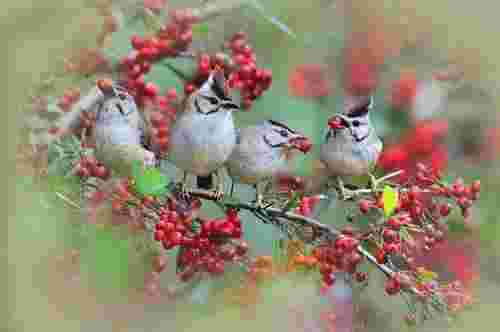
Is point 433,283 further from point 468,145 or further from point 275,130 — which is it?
point 468,145

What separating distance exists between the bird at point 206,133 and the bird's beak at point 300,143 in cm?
24

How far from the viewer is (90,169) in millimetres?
3160

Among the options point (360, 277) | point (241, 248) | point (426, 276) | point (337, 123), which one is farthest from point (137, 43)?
point (426, 276)

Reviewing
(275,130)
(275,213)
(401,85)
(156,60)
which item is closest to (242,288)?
(275,213)

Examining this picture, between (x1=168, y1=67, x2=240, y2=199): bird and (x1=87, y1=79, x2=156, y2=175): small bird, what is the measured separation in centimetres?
21

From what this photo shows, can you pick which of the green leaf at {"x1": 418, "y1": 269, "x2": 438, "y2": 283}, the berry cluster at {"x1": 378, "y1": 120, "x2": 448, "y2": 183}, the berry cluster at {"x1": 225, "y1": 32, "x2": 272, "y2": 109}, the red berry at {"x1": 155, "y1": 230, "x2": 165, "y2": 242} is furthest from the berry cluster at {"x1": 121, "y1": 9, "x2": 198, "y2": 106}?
the berry cluster at {"x1": 378, "y1": 120, "x2": 448, "y2": 183}

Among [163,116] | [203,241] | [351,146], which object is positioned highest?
[163,116]

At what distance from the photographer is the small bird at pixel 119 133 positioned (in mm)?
3469

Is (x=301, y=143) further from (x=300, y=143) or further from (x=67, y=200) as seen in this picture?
(x=67, y=200)

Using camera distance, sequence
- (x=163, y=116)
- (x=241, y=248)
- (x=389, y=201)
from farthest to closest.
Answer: (x=163, y=116), (x=241, y=248), (x=389, y=201)

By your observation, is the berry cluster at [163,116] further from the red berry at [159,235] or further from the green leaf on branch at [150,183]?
the green leaf on branch at [150,183]

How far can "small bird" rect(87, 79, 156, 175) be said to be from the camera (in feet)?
11.4

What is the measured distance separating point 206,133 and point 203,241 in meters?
0.43

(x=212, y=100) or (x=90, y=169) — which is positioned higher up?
(x=212, y=100)
